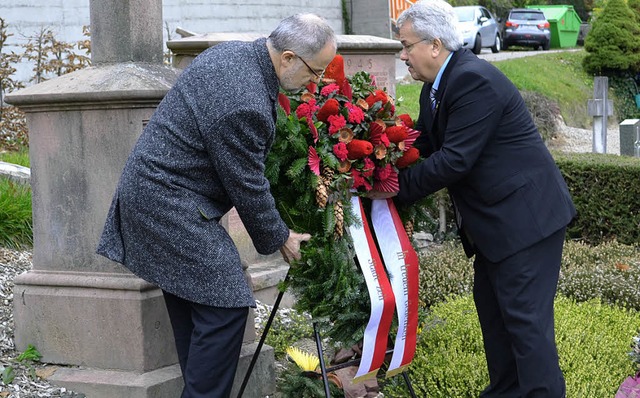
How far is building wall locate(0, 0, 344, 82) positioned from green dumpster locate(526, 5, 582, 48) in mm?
18931

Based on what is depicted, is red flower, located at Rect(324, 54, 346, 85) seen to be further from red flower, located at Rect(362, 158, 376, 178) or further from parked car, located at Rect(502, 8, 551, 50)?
parked car, located at Rect(502, 8, 551, 50)

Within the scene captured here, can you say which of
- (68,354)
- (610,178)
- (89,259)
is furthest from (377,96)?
(610,178)

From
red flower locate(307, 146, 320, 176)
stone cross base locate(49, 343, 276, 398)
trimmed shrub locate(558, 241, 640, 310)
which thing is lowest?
trimmed shrub locate(558, 241, 640, 310)

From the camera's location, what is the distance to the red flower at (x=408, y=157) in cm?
388

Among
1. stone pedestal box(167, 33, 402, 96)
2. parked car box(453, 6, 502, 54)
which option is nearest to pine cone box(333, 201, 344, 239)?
stone pedestal box(167, 33, 402, 96)

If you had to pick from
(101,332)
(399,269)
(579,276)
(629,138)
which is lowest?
(579,276)

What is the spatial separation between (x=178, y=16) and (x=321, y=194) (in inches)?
543

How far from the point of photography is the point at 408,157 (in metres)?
3.88

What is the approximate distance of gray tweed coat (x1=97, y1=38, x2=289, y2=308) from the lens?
124 inches

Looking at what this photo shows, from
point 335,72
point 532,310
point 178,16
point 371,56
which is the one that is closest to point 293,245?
point 335,72

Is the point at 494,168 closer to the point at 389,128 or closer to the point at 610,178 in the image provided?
the point at 389,128

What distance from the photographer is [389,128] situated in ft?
12.6

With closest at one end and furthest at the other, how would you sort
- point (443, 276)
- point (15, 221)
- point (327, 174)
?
point (327, 174) → point (15, 221) → point (443, 276)

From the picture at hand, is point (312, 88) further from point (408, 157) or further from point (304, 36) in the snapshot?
point (304, 36)
